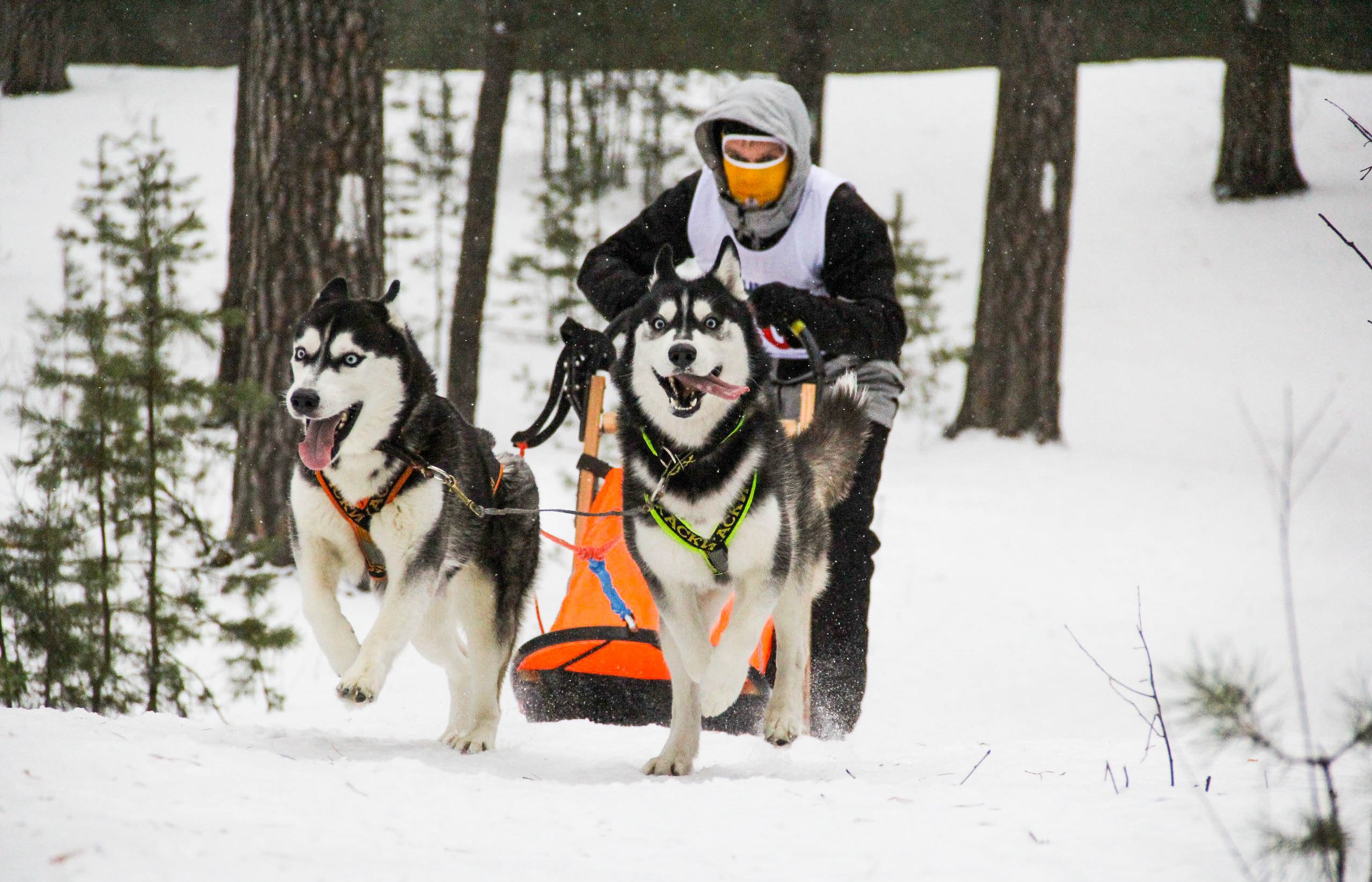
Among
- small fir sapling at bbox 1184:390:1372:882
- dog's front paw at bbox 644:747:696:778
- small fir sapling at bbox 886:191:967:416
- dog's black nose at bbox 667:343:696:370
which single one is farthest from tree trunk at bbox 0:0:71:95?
small fir sapling at bbox 1184:390:1372:882

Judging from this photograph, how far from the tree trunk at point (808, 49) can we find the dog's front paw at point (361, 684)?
22.6 feet

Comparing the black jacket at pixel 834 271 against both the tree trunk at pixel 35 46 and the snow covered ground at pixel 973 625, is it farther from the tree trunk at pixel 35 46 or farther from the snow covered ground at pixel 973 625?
the tree trunk at pixel 35 46

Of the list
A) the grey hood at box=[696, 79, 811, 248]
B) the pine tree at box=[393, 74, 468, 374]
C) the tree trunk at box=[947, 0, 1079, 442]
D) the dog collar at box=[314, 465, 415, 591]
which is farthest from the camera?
the pine tree at box=[393, 74, 468, 374]

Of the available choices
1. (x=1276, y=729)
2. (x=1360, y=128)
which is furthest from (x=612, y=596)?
(x=1360, y=128)

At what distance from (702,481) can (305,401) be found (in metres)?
1.07

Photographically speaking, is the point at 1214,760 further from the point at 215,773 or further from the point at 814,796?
the point at 215,773

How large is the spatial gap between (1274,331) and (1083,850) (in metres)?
13.2

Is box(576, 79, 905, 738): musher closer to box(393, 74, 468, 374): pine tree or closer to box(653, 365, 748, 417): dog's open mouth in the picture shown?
box(653, 365, 748, 417): dog's open mouth

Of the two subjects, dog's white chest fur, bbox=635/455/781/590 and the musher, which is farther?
the musher

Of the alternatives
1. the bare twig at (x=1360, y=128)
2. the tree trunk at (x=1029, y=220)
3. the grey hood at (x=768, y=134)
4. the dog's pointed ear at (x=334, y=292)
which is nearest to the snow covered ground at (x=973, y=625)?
the tree trunk at (x=1029, y=220)

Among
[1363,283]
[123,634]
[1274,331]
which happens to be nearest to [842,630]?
[123,634]

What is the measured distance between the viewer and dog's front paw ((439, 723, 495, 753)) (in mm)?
3291

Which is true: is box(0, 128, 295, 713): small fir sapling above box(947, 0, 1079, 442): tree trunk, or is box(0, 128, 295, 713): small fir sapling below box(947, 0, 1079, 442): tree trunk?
below

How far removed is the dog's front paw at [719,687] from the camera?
296 centimetres
